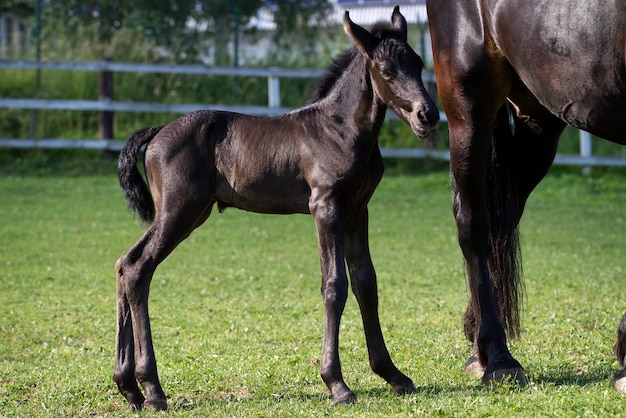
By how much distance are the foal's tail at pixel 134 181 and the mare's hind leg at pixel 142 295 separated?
189 millimetres

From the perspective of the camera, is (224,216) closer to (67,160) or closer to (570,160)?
(67,160)

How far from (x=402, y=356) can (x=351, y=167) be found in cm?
165

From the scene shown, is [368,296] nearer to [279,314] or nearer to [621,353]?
[621,353]

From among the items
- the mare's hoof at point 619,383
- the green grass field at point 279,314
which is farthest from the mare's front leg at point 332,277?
the mare's hoof at point 619,383

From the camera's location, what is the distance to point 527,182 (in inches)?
229

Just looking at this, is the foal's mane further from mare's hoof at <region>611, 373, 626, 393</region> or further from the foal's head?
mare's hoof at <region>611, 373, 626, 393</region>

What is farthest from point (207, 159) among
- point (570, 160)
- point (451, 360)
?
point (570, 160)

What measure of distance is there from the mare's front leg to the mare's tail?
135cm

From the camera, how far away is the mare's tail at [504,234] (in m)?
5.51

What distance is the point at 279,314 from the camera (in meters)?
7.15

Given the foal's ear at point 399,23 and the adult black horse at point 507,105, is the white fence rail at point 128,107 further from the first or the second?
the foal's ear at point 399,23

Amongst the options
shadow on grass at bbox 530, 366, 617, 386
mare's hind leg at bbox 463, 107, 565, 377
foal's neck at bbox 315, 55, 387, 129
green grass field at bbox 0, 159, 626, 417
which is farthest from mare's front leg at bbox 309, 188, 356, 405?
mare's hind leg at bbox 463, 107, 565, 377

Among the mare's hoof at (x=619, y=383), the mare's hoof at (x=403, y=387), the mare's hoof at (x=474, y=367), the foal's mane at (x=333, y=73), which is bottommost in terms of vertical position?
the mare's hoof at (x=474, y=367)

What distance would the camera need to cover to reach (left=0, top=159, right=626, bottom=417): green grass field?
467 centimetres
